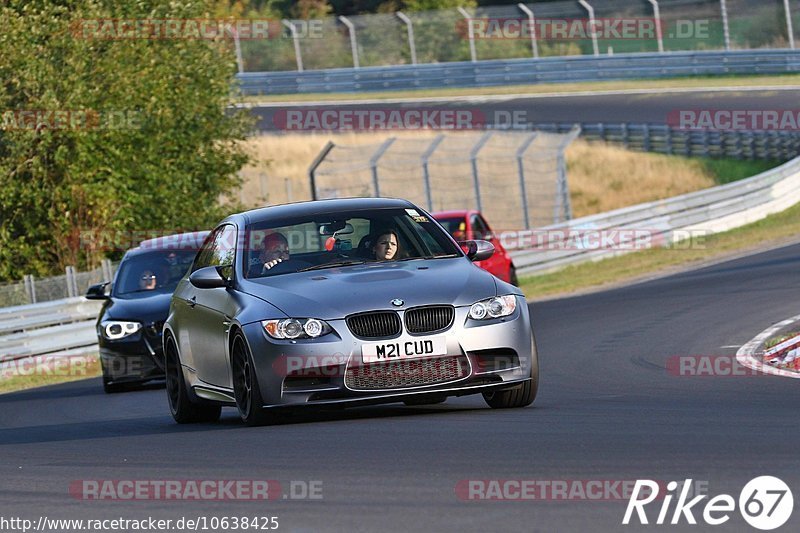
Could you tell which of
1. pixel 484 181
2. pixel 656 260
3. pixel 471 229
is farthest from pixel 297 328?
pixel 484 181

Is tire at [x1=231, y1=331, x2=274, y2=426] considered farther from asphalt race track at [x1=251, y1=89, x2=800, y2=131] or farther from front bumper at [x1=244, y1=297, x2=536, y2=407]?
asphalt race track at [x1=251, y1=89, x2=800, y2=131]

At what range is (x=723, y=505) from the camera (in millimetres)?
6289

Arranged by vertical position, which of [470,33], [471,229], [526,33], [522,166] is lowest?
[522,166]

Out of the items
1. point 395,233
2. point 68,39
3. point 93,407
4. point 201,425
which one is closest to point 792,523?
point 395,233

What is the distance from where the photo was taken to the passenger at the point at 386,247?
10.8 metres

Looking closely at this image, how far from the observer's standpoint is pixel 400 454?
833 centimetres

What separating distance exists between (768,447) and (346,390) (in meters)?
2.97

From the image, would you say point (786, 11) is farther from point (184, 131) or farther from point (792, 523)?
point (792, 523)

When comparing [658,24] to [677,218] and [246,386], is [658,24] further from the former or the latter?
[246,386]

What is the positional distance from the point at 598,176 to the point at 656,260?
48.7ft

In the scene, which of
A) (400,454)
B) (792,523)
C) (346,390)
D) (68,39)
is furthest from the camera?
(68,39)

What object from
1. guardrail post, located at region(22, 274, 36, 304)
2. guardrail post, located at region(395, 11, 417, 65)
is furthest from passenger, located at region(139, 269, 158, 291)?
guardrail post, located at region(395, 11, 417, 65)

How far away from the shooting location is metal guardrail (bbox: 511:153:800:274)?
1194 inches

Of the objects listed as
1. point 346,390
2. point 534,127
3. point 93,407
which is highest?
point 346,390
